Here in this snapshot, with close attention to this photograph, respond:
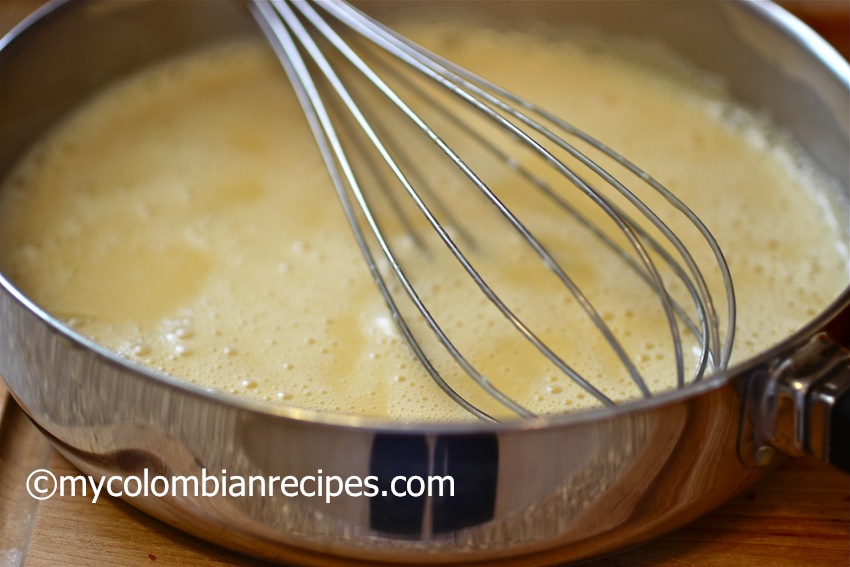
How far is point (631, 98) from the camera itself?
873 mm

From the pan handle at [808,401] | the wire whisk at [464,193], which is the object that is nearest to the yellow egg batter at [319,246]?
the wire whisk at [464,193]

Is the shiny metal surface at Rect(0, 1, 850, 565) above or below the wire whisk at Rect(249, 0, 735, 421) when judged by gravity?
below

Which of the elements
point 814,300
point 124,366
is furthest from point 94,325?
point 814,300

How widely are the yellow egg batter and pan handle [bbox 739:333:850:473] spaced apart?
135mm

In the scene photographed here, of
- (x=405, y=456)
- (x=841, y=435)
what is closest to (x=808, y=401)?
(x=841, y=435)

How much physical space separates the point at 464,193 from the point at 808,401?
0.37 m

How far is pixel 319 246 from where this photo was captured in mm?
713

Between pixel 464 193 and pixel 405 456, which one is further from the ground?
pixel 464 193

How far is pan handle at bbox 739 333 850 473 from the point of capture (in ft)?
1.52

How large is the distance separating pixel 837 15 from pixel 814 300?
1.24 feet

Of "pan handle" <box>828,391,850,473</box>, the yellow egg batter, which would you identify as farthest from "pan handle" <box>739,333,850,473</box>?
the yellow egg batter

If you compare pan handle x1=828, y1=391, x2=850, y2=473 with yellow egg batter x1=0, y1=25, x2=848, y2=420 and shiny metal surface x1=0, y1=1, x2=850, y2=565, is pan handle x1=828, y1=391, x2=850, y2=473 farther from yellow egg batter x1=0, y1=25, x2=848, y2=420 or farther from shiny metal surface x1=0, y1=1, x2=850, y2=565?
yellow egg batter x1=0, y1=25, x2=848, y2=420

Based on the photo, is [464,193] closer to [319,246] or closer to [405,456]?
[319,246]

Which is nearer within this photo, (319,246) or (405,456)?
(405,456)
